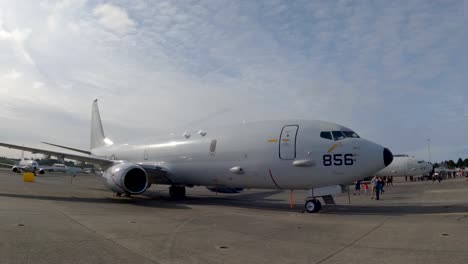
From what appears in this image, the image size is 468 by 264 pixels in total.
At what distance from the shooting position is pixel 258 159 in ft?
43.5

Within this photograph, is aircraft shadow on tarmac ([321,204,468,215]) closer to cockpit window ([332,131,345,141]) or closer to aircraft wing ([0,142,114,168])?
cockpit window ([332,131,345,141])

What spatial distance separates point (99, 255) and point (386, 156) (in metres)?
9.44

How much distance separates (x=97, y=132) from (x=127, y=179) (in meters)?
13.6

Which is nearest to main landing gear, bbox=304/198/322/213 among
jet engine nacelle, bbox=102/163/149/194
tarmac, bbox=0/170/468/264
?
tarmac, bbox=0/170/468/264

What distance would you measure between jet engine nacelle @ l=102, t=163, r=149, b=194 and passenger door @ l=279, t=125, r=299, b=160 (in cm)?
652

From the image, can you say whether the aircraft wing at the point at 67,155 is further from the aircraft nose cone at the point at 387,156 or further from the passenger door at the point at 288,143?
the aircraft nose cone at the point at 387,156

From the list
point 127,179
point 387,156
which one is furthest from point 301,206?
point 127,179

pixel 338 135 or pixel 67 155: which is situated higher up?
pixel 338 135

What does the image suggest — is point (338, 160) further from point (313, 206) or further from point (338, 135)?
point (313, 206)

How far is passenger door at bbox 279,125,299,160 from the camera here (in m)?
12.5

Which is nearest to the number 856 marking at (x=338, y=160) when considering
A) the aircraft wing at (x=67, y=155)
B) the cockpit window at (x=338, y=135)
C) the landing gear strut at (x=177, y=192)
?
the cockpit window at (x=338, y=135)

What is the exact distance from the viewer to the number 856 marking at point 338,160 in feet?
37.7

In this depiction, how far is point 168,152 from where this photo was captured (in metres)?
17.4

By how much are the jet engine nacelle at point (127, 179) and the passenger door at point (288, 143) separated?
21.4 feet
